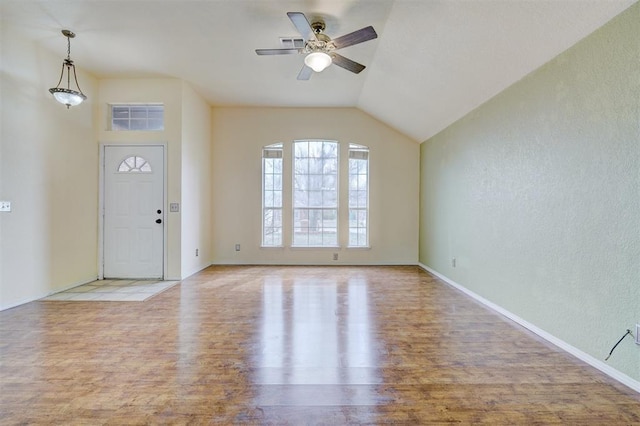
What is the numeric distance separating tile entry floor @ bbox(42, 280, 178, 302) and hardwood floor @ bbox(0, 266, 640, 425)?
0.74 ft

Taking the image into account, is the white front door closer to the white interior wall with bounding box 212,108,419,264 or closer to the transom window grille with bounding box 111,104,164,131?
the transom window grille with bounding box 111,104,164,131

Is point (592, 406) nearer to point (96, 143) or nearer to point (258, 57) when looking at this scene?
point (258, 57)

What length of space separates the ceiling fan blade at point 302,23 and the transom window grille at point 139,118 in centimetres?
300

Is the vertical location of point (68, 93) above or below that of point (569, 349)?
above

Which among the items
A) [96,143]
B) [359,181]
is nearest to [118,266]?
[96,143]

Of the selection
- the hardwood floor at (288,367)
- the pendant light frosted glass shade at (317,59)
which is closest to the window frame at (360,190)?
the hardwood floor at (288,367)

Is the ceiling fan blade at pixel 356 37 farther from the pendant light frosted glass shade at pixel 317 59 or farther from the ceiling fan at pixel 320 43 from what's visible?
the pendant light frosted glass shade at pixel 317 59

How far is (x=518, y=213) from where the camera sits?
117 inches

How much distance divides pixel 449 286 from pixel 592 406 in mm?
2620

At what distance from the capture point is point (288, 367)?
2.10 metres

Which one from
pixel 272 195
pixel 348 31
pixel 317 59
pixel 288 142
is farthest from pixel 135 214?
pixel 348 31

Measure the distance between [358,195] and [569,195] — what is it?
12.4 feet

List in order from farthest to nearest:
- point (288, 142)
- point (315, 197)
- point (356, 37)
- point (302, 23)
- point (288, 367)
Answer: point (315, 197)
point (288, 142)
point (356, 37)
point (302, 23)
point (288, 367)

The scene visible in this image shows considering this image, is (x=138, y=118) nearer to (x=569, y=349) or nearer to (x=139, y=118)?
(x=139, y=118)
